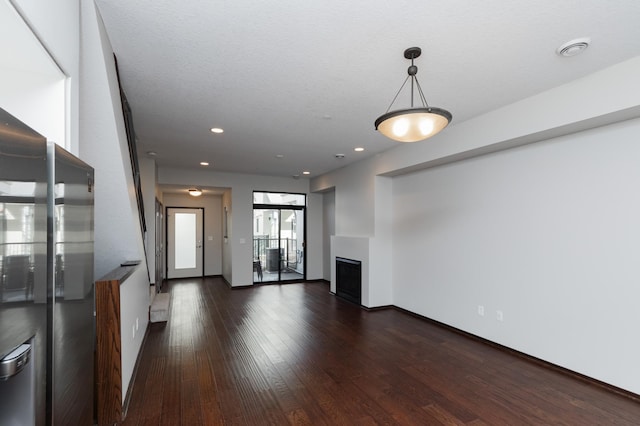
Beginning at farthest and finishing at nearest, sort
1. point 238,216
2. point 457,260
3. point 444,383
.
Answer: point 238,216, point 457,260, point 444,383

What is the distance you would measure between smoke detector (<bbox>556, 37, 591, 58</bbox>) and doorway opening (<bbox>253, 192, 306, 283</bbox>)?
6516mm

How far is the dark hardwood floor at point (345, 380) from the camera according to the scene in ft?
8.10

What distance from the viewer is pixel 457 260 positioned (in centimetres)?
441

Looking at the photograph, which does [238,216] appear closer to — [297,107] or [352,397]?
[297,107]

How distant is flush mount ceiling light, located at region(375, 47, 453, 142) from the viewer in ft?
7.19

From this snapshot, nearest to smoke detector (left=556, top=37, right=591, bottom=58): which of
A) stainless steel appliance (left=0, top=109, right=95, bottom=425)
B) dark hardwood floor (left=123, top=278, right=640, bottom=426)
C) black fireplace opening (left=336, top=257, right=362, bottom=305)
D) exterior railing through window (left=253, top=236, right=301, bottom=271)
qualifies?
dark hardwood floor (left=123, top=278, right=640, bottom=426)

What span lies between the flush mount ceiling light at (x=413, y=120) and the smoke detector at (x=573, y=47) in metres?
1.02

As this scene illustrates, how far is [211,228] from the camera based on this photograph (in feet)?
30.3

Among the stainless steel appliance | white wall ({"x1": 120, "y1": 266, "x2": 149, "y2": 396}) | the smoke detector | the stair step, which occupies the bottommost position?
the stair step

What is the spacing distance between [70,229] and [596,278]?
13.8ft

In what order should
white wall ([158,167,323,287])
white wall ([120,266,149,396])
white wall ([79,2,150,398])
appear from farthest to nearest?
white wall ([158,167,323,287]) < white wall ([120,266,149,396]) < white wall ([79,2,150,398])

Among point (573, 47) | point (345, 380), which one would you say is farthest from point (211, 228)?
point (573, 47)

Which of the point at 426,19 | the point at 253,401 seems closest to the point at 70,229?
the point at 253,401

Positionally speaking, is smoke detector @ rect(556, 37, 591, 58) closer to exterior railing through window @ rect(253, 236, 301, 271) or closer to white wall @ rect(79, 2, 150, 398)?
white wall @ rect(79, 2, 150, 398)
